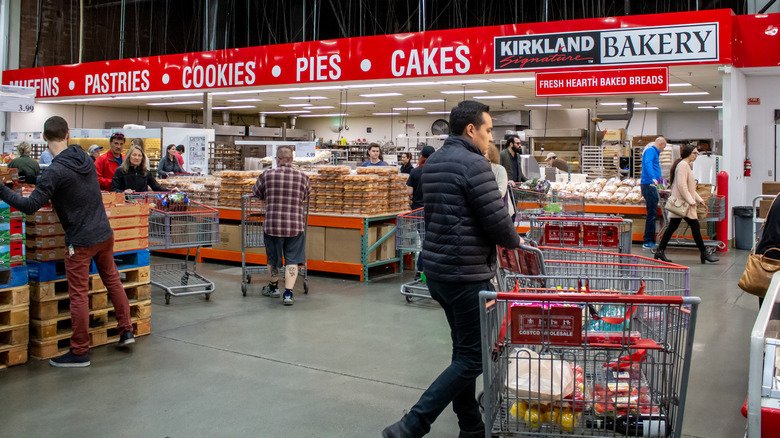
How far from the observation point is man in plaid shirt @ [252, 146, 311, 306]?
6.77 metres

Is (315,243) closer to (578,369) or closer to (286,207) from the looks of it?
(286,207)

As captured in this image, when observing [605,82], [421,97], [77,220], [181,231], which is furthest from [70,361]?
[421,97]

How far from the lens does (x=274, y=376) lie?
4484mm

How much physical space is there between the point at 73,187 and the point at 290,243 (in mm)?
2668

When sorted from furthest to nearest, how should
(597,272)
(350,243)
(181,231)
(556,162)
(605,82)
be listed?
1. (556,162)
2. (605,82)
3. (350,243)
4. (181,231)
5. (597,272)

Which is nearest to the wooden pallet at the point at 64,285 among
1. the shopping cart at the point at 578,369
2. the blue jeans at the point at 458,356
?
the blue jeans at the point at 458,356

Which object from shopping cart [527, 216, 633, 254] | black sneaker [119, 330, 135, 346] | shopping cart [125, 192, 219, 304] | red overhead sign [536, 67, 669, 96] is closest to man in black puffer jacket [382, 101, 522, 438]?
shopping cart [527, 216, 633, 254]

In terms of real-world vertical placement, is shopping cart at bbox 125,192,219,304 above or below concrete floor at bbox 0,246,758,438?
above

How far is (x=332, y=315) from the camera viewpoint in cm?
634

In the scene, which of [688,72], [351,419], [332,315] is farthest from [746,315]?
[688,72]

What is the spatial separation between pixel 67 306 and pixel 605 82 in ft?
27.9

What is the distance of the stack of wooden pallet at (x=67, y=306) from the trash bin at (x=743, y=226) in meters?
9.88
